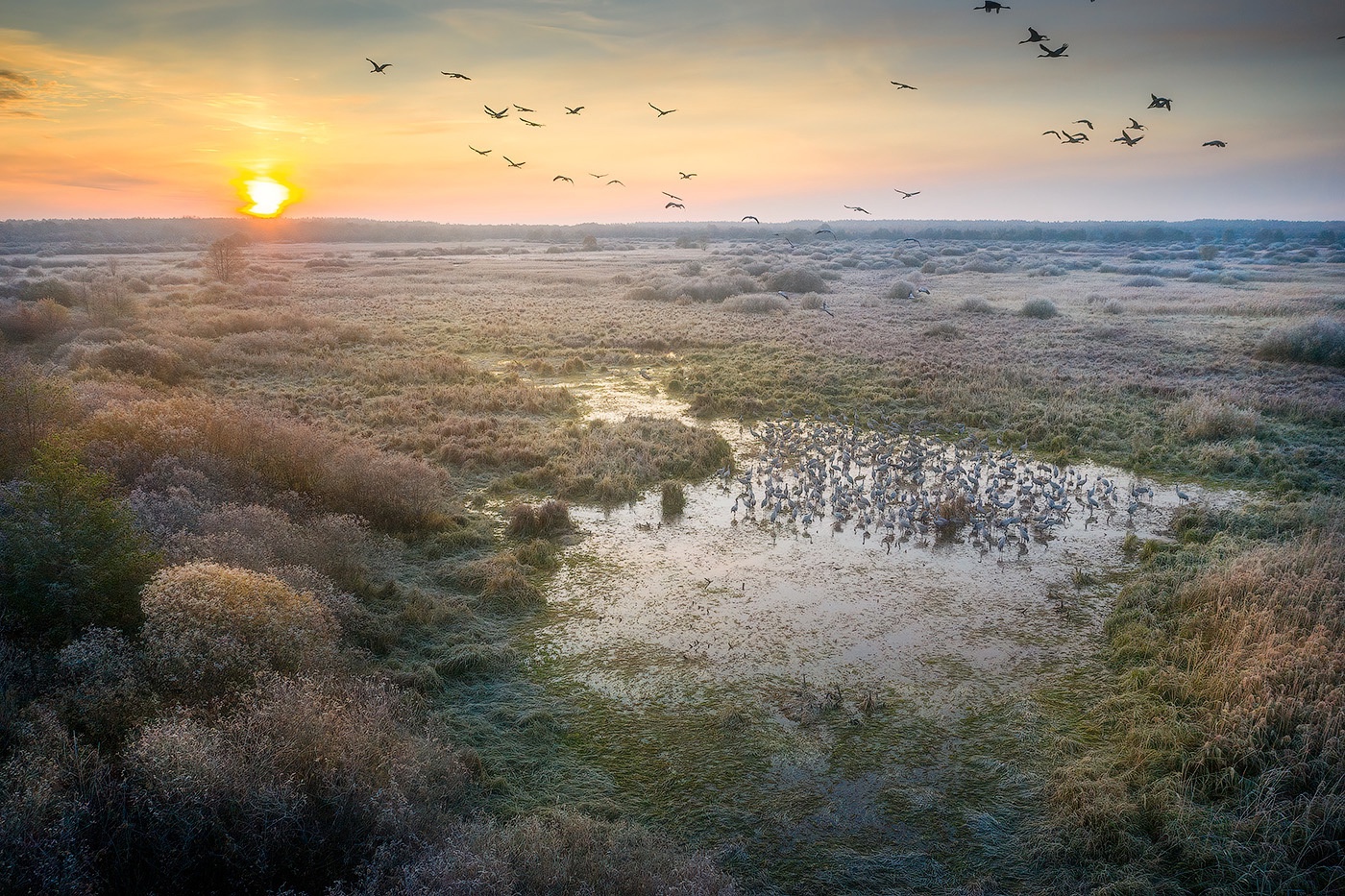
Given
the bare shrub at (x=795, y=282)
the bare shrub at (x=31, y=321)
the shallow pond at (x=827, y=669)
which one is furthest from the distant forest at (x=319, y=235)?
the shallow pond at (x=827, y=669)

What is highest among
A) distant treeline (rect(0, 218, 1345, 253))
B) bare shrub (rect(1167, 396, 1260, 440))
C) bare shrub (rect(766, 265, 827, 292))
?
distant treeline (rect(0, 218, 1345, 253))

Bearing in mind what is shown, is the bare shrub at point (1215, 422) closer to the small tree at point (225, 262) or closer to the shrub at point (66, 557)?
the shrub at point (66, 557)

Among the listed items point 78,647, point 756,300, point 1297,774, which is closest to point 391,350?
point 756,300

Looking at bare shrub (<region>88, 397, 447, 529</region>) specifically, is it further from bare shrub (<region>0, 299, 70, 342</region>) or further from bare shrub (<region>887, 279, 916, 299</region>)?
bare shrub (<region>887, 279, 916, 299</region>)

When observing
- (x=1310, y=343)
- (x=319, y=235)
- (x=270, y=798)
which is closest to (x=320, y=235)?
(x=319, y=235)

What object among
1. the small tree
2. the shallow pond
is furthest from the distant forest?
the shallow pond

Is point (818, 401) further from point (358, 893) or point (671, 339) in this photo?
point (358, 893)
